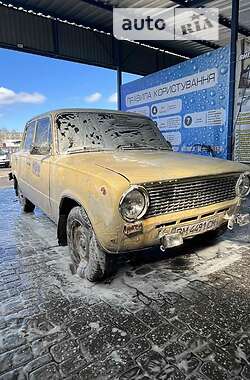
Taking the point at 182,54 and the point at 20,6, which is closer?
the point at 20,6

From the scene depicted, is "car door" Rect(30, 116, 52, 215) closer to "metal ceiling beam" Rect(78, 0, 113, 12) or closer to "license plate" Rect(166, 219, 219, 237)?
"license plate" Rect(166, 219, 219, 237)

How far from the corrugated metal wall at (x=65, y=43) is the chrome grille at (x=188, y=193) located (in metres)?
10.2

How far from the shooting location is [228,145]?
738 cm

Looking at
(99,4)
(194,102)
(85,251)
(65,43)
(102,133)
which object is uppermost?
(99,4)

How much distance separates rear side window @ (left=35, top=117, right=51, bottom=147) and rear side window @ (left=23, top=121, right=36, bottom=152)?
Result: 0.41 m

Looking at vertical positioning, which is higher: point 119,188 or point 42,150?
point 42,150

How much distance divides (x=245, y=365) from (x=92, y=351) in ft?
3.25

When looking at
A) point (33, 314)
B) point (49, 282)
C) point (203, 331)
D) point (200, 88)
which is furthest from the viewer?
point (200, 88)

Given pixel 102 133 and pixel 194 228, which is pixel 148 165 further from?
pixel 102 133

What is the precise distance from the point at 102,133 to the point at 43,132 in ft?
3.31

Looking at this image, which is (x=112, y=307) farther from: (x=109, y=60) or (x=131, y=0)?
(x=109, y=60)

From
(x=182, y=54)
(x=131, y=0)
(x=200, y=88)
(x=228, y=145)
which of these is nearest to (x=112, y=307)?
(x=228, y=145)

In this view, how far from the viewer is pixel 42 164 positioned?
154 inches

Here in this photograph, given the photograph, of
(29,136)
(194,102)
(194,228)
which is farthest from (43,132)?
(194,102)
